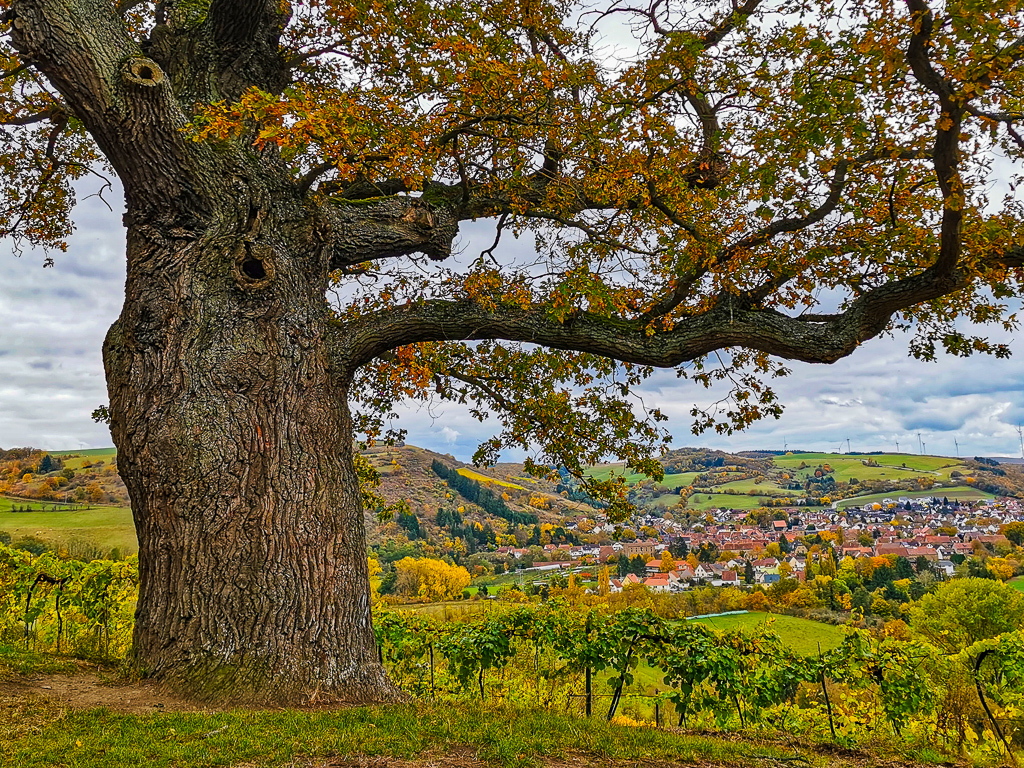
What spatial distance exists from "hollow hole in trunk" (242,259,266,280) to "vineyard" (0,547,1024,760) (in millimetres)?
4035

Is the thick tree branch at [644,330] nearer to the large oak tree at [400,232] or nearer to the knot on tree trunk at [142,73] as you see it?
the large oak tree at [400,232]

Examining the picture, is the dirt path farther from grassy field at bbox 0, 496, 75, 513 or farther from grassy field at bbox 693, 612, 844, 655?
grassy field at bbox 0, 496, 75, 513

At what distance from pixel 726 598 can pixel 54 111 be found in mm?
47004

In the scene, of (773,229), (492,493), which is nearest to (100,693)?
(773,229)

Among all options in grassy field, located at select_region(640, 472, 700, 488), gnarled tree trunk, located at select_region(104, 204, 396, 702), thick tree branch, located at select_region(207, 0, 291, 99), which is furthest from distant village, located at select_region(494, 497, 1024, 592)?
thick tree branch, located at select_region(207, 0, 291, 99)

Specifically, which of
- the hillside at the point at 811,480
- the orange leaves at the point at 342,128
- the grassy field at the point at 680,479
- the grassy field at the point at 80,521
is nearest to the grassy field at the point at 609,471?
the orange leaves at the point at 342,128

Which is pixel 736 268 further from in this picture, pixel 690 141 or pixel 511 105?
pixel 511 105

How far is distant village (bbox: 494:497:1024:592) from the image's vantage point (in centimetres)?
5497

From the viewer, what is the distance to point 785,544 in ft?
238

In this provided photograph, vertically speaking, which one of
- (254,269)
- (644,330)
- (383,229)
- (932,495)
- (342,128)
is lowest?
(932,495)

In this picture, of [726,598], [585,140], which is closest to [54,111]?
[585,140]

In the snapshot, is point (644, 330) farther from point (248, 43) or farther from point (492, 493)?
point (492, 493)

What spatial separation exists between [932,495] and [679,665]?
12921 cm

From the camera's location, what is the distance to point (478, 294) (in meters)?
6.62
